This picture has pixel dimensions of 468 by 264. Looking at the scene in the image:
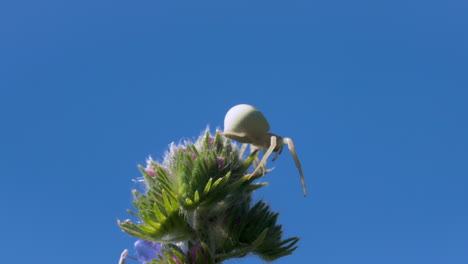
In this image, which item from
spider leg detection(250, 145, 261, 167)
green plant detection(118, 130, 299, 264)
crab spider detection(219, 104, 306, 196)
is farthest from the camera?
spider leg detection(250, 145, 261, 167)

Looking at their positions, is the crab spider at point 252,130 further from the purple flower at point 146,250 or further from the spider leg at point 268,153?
the purple flower at point 146,250

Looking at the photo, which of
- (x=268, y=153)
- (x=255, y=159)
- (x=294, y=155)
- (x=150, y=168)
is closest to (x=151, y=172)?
(x=150, y=168)

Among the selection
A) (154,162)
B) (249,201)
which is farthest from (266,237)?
(154,162)

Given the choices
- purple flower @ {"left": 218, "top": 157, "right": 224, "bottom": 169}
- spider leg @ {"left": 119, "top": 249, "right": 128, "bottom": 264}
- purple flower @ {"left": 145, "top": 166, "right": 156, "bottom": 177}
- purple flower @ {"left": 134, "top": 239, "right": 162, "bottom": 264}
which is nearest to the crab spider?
purple flower @ {"left": 218, "top": 157, "right": 224, "bottom": 169}

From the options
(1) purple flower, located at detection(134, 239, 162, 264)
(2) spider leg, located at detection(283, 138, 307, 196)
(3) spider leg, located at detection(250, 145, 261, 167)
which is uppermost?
(3) spider leg, located at detection(250, 145, 261, 167)

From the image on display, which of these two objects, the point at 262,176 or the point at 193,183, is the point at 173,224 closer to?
the point at 193,183

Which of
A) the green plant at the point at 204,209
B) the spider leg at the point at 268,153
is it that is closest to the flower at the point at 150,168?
the green plant at the point at 204,209

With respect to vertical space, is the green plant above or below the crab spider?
below

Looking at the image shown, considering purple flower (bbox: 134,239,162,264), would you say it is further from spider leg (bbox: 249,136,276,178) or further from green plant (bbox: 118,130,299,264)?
spider leg (bbox: 249,136,276,178)

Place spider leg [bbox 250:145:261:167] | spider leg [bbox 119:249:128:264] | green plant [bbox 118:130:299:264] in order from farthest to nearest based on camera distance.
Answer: spider leg [bbox 119:249:128:264] < spider leg [bbox 250:145:261:167] < green plant [bbox 118:130:299:264]
